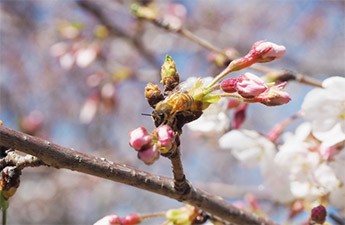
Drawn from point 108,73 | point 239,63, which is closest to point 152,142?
point 239,63

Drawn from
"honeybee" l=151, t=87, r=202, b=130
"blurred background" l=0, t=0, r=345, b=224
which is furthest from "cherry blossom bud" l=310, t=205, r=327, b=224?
"blurred background" l=0, t=0, r=345, b=224

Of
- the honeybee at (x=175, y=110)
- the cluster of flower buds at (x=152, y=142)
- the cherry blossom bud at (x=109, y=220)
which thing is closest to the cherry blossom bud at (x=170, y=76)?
the honeybee at (x=175, y=110)

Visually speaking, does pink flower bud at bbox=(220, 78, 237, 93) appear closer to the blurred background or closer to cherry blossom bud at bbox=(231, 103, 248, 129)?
cherry blossom bud at bbox=(231, 103, 248, 129)

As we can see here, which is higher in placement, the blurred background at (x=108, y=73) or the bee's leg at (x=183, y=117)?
the blurred background at (x=108, y=73)

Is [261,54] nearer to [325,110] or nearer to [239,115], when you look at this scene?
[325,110]

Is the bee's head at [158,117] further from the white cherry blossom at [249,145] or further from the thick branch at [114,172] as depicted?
the white cherry blossom at [249,145]

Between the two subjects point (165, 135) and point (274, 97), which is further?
point (274, 97)

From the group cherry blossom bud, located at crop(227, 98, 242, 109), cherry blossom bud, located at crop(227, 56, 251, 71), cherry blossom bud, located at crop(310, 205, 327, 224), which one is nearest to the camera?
cherry blossom bud, located at crop(227, 56, 251, 71)
